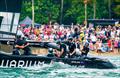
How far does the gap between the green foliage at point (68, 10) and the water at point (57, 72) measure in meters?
42.6

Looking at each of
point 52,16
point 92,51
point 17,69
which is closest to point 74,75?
point 17,69

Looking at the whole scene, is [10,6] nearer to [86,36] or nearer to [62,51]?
[62,51]

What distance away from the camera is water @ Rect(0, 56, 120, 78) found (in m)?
30.0

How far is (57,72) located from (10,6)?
11.2 m

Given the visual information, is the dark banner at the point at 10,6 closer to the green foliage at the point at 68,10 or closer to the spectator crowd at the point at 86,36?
the spectator crowd at the point at 86,36

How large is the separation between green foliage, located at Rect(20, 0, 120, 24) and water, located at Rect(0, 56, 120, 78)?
4255 cm

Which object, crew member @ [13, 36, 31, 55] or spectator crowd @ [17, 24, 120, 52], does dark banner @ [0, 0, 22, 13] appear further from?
crew member @ [13, 36, 31, 55]

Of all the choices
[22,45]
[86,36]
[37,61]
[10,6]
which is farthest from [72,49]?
[86,36]

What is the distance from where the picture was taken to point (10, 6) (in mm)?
42062

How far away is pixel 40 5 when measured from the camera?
7881 cm

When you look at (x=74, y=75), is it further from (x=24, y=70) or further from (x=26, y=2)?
(x=26, y=2)

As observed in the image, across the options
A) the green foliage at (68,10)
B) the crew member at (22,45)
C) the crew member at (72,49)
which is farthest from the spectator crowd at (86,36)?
the green foliage at (68,10)

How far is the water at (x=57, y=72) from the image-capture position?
30.0 metres

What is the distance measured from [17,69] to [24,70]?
20.8 inches
